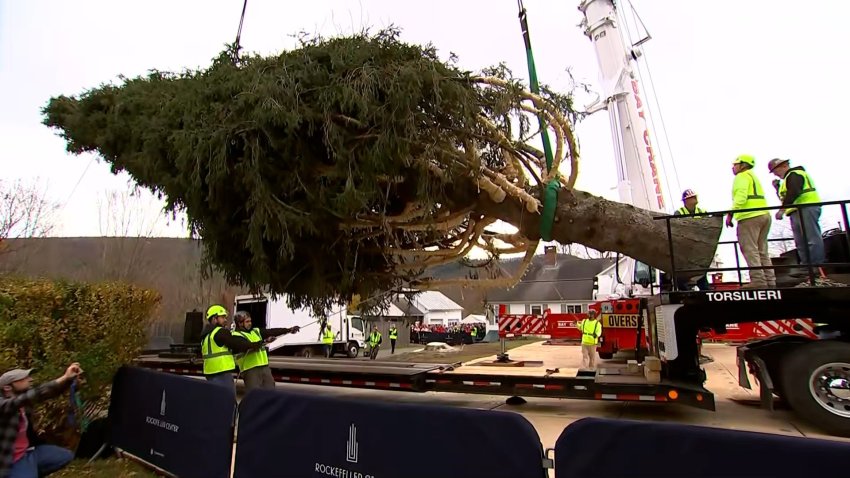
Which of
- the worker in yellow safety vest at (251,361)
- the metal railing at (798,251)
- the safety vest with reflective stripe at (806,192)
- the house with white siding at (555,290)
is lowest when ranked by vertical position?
the worker in yellow safety vest at (251,361)

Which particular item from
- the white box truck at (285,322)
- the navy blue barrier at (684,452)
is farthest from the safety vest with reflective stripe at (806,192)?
the white box truck at (285,322)

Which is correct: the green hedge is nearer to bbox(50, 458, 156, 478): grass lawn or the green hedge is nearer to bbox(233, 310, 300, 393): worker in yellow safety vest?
bbox(50, 458, 156, 478): grass lawn

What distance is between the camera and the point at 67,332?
573 cm

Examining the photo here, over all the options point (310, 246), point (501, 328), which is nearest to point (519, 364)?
point (501, 328)

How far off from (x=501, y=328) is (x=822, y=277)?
11.8 meters

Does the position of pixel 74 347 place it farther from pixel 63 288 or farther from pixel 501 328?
pixel 501 328

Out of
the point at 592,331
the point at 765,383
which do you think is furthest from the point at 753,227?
the point at 592,331

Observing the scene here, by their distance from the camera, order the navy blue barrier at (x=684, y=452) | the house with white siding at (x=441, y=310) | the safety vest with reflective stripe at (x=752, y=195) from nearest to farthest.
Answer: the navy blue barrier at (x=684, y=452), the safety vest with reflective stripe at (x=752, y=195), the house with white siding at (x=441, y=310)

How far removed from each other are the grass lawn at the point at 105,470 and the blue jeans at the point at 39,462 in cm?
112

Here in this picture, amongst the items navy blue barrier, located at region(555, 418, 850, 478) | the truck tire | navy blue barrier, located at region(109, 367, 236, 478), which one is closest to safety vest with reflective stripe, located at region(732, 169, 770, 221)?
the truck tire

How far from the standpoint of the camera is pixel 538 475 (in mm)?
3051

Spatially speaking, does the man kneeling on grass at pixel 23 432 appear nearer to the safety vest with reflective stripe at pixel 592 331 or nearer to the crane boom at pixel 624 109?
the safety vest with reflective stripe at pixel 592 331

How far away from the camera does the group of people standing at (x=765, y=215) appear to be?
6.54 m

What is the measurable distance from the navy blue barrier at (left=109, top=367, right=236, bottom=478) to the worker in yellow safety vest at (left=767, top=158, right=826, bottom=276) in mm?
6736
